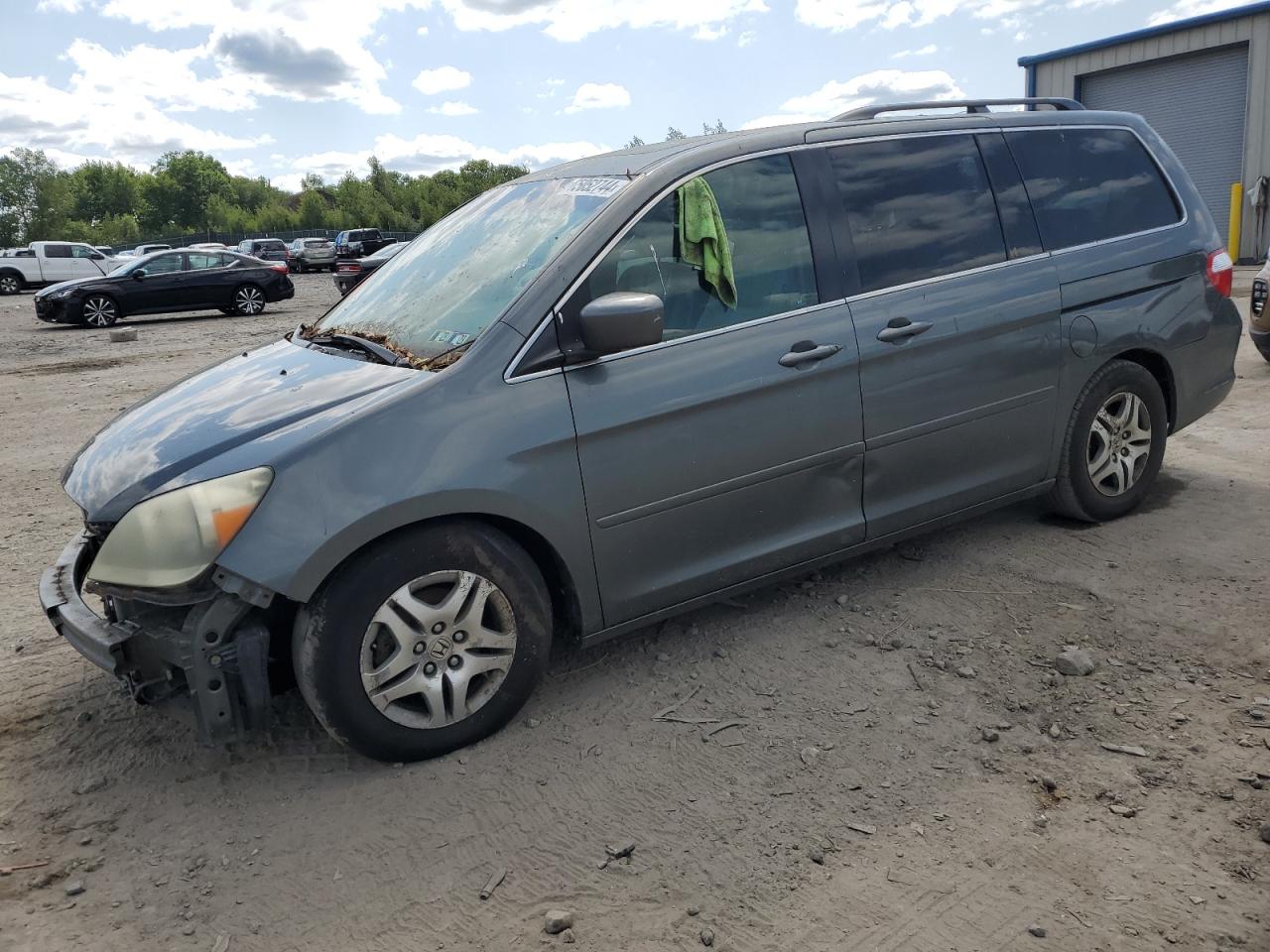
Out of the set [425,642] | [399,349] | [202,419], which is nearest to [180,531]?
[202,419]

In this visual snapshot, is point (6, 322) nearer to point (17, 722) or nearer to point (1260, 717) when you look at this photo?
point (17, 722)

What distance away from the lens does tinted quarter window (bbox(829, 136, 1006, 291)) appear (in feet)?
13.4

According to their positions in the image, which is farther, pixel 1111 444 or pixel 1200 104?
pixel 1200 104

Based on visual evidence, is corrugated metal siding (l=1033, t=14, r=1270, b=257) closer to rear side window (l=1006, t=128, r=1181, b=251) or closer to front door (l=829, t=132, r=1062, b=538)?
rear side window (l=1006, t=128, r=1181, b=251)

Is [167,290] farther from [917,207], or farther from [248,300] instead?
[917,207]

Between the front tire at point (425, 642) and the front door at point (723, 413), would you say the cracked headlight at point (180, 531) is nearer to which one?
the front tire at point (425, 642)

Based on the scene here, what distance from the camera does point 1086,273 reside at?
4.64 meters

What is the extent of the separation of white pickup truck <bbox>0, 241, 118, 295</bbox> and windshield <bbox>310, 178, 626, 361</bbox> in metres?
32.0

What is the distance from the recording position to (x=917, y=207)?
14.0 ft

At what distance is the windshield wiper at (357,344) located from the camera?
11.8ft

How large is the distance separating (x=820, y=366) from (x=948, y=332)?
0.66m

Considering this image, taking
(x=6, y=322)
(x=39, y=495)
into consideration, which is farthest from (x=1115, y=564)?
(x=6, y=322)

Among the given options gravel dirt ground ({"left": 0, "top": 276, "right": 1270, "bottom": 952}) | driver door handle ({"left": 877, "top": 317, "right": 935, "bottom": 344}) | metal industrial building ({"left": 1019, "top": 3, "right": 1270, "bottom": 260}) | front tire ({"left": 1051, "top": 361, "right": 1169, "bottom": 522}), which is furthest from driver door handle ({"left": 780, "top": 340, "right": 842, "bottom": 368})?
metal industrial building ({"left": 1019, "top": 3, "right": 1270, "bottom": 260})

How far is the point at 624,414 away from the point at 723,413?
39cm
